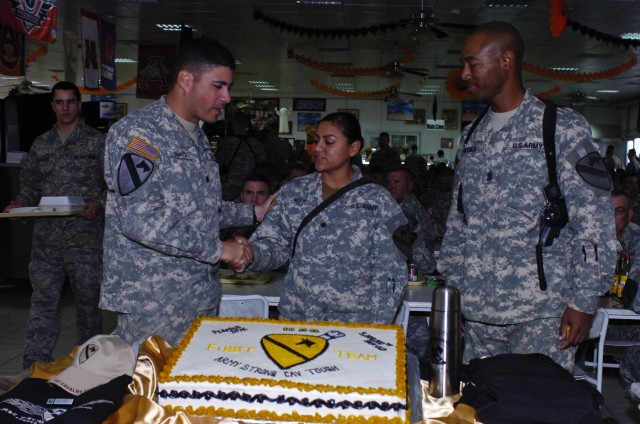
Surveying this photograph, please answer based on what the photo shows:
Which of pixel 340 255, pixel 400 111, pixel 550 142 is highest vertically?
pixel 400 111

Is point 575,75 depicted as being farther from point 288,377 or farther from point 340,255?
point 288,377

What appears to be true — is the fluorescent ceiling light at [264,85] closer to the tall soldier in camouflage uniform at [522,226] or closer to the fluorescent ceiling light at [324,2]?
the fluorescent ceiling light at [324,2]

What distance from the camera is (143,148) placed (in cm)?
207

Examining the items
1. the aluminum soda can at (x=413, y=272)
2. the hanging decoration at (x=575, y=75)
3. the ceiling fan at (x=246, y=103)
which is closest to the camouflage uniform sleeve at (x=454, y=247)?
the aluminum soda can at (x=413, y=272)

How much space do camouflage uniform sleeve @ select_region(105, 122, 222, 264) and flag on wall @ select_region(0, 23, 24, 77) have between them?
6.04 m

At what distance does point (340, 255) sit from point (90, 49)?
811cm

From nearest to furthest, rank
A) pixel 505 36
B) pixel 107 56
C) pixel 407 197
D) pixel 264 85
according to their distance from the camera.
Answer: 1. pixel 505 36
2. pixel 407 197
3. pixel 107 56
4. pixel 264 85

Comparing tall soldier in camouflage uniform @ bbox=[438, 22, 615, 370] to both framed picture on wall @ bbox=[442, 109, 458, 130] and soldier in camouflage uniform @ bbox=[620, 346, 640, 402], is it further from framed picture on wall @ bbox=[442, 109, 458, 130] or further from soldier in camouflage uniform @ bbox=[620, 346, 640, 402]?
framed picture on wall @ bbox=[442, 109, 458, 130]

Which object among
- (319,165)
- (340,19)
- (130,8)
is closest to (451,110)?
(340,19)

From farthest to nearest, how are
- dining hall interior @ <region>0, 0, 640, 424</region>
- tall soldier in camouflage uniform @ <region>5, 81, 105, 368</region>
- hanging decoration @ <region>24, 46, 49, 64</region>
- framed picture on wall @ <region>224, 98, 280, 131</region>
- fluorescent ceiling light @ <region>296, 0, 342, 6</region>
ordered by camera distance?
framed picture on wall @ <region>224, 98, 280, 131</region> < hanging decoration @ <region>24, 46, 49, 64</region> < fluorescent ceiling light @ <region>296, 0, 342, 6</region> < dining hall interior @ <region>0, 0, 640, 424</region> < tall soldier in camouflage uniform @ <region>5, 81, 105, 368</region>

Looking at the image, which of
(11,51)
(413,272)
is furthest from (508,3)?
(413,272)

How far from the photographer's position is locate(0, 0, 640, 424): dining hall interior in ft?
22.6

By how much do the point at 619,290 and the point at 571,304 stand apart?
6.69 ft

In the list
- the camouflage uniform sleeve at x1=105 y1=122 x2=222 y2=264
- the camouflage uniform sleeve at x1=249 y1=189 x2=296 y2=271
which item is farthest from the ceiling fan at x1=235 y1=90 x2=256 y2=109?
the camouflage uniform sleeve at x1=105 y1=122 x2=222 y2=264
